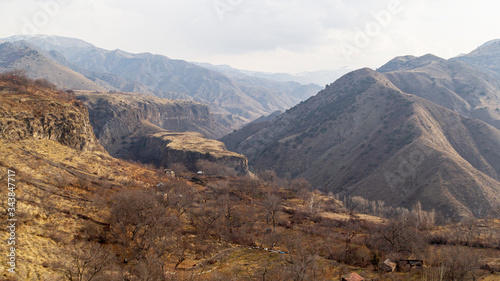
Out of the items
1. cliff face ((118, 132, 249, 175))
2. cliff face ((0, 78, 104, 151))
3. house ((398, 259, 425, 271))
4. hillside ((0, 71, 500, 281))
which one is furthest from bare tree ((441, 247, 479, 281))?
cliff face ((118, 132, 249, 175))

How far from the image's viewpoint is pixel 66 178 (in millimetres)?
49969

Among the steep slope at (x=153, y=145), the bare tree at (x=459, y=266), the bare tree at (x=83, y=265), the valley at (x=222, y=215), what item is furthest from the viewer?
the steep slope at (x=153, y=145)

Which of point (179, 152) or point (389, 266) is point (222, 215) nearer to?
point (389, 266)

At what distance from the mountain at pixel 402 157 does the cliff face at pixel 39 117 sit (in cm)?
10776

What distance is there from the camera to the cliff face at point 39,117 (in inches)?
2208

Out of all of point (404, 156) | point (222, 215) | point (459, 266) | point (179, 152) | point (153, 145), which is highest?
point (404, 156)

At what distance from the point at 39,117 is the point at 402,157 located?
136 meters

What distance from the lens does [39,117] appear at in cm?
6250

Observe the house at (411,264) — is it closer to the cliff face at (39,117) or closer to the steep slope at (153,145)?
the cliff face at (39,117)

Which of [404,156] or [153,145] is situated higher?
[404,156]

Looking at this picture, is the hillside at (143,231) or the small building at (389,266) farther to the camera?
the small building at (389,266)

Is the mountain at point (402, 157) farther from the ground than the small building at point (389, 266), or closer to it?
farther from the ground

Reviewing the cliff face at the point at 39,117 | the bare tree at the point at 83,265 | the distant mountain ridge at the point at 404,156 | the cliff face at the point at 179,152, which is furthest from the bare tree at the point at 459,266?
the cliff face at the point at 179,152

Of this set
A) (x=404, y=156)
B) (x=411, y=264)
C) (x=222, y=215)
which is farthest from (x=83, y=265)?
(x=404, y=156)
